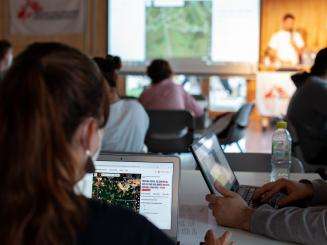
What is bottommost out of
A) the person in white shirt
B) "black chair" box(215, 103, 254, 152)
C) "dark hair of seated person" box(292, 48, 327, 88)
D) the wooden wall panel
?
"black chair" box(215, 103, 254, 152)

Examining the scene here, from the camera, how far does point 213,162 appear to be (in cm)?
200

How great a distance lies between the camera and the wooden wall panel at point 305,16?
26.5 ft

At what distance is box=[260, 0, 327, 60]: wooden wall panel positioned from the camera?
8.08 meters

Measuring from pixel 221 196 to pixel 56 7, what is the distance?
658 centimetres

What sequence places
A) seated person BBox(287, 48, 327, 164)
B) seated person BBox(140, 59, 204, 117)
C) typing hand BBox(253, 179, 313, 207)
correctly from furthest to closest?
seated person BBox(140, 59, 204, 117) → seated person BBox(287, 48, 327, 164) → typing hand BBox(253, 179, 313, 207)

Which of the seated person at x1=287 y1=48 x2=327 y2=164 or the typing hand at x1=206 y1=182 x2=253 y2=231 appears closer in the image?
the typing hand at x1=206 y1=182 x2=253 y2=231

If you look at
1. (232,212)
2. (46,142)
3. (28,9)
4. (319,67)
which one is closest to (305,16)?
(28,9)

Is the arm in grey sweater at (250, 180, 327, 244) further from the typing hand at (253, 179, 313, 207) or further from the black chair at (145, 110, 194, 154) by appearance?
the black chair at (145, 110, 194, 154)

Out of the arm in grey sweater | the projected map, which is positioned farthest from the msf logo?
the arm in grey sweater

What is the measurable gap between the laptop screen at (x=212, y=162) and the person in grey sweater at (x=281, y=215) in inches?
3.2

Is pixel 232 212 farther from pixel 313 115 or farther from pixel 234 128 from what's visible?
pixel 234 128

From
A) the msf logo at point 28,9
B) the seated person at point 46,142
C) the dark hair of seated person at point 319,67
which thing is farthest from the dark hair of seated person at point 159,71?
the seated person at point 46,142

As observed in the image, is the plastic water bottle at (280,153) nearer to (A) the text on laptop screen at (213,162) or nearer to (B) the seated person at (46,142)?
(A) the text on laptop screen at (213,162)

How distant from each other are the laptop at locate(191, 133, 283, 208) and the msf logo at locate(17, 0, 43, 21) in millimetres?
6327
